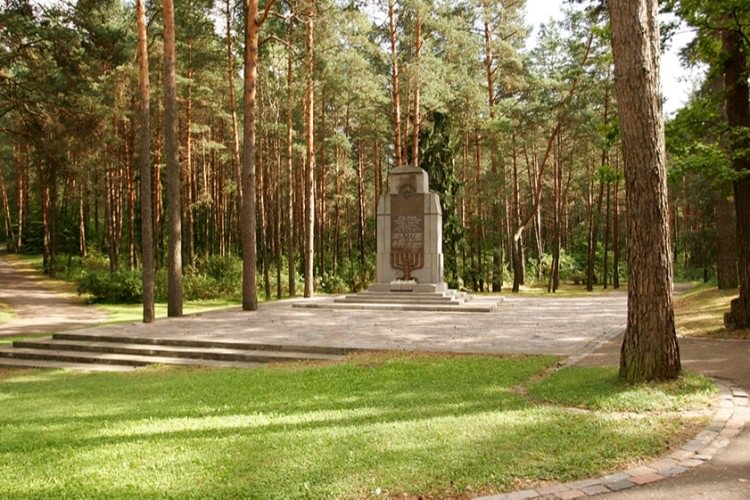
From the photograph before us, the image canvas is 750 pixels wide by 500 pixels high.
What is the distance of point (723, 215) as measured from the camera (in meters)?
17.8

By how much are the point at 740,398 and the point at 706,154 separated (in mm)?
5320

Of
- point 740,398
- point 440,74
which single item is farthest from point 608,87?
point 740,398

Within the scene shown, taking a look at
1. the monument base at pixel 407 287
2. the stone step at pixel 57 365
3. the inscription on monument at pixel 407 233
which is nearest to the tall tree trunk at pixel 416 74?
the inscription on monument at pixel 407 233

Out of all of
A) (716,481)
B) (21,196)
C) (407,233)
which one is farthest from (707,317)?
(21,196)

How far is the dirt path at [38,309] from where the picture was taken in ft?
51.6

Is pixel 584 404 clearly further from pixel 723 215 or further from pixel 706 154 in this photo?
pixel 723 215

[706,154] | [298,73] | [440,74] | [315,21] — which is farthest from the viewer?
[440,74]

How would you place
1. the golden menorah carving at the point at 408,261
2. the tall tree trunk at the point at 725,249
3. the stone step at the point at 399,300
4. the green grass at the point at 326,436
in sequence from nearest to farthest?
1. the green grass at the point at 326,436
2. the tall tree trunk at the point at 725,249
3. the stone step at the point at 399,300
4. the golden menorah carving at the point at 408,261

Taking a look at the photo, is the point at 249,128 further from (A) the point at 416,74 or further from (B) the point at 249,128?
(A) the point at 416,74

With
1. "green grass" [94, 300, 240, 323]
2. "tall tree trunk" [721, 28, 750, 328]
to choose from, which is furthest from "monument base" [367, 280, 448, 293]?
"tall tree trunk" [721, 28, 750, 328]

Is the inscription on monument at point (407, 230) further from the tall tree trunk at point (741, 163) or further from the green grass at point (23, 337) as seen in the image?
the green grass at point (23, 337)

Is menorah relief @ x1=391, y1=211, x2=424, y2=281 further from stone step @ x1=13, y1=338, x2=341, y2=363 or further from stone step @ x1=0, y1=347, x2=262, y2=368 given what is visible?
stone step @ x1=0, y1=347, x2=262, y2=368

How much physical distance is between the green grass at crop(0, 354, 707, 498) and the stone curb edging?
0.40 feet

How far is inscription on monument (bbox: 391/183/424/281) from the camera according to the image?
19.5 meters
